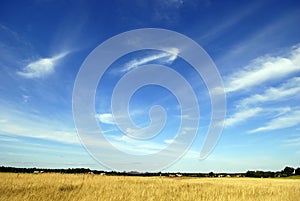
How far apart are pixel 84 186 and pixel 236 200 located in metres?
6.89

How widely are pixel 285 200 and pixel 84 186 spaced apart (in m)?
9.34

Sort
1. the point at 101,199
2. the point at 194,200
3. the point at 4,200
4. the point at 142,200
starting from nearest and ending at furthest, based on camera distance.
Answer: the point at 4,200
the point at 101,199
the point at 142,200
the point at 194,200

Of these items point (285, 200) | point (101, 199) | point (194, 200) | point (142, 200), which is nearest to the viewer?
point (101, 199)

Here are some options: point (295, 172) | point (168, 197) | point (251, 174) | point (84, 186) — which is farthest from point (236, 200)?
point (295, 172)

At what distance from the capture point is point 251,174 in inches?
5404

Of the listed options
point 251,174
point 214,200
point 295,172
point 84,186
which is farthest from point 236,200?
point 295,172

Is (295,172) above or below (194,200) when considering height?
above

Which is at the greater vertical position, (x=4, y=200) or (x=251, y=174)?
(x=251, y=174)

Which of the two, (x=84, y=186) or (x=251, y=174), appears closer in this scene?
(x=84, y=186)

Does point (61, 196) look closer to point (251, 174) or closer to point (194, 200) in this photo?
point (194, 200)

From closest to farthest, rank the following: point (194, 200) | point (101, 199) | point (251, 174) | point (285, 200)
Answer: point (101, 199), point (194, 200), point (285, 200), point (251, 174)

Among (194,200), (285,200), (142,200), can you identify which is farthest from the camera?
(285,200)

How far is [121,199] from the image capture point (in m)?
11.4

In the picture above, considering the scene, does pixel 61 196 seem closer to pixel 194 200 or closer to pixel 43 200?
pixel 43 200
